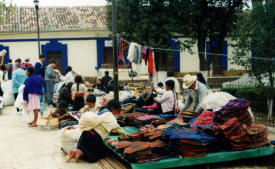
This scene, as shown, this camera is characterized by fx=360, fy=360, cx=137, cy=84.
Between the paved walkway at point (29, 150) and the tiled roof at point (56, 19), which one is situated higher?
the tiled roof at point (56, 19)

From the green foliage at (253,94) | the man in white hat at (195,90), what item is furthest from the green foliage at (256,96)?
the man in white hat at (195,90)

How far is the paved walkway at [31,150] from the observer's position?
248 inches

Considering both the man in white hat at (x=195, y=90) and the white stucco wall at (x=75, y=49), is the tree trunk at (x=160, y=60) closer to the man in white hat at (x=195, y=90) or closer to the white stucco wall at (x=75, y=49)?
the white stucco wall at (x=75, y=49)

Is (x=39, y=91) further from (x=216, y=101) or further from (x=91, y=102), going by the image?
(x=216, y=101)

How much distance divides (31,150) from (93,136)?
5.87ft

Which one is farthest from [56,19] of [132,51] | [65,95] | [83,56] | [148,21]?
[132,51]

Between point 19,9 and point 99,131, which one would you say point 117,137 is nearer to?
point 99,131

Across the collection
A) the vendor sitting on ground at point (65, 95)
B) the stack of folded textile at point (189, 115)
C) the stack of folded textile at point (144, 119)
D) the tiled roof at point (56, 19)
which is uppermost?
the tiled roof at point (56, 19)

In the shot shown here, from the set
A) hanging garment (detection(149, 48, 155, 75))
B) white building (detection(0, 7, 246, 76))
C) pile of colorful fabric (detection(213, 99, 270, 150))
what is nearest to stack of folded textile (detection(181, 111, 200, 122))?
pile of colorful fabric (detection(213, 99, 270, 150))

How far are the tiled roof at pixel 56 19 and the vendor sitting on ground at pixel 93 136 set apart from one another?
18.3 meters

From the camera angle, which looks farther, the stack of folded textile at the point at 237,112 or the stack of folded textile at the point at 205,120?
the stack of folded textile at the point at 205,120

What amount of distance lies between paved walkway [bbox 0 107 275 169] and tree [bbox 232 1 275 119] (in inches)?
108

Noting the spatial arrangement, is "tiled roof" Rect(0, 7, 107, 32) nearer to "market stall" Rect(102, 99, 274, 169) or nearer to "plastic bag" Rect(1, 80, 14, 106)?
"plastic bag" Rect(1, 80, 14, 106)

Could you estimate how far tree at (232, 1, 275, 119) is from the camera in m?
10.5
